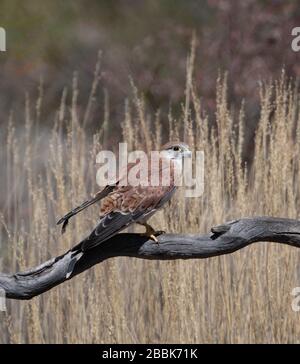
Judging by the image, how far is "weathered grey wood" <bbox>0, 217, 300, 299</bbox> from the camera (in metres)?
2.72

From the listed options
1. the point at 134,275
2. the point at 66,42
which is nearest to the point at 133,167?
the point at 134,275

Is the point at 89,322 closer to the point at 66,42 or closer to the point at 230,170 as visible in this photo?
the point at 230,170

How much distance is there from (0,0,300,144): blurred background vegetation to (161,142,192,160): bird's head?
59.6 inches

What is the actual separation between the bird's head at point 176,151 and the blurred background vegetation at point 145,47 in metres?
1.51

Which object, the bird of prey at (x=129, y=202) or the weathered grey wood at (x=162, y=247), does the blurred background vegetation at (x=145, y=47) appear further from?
the weathered grey wood at (x=162, y=247)

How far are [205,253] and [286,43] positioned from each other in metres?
3.08

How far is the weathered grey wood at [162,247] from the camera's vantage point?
2.72 metres

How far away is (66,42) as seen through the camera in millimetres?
7086

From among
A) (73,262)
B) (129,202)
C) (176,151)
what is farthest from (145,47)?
(73,262)

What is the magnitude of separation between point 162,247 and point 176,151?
38 centimetres

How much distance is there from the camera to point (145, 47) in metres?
6.34

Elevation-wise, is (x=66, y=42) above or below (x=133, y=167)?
above

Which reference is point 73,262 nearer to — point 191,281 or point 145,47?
point 191,281

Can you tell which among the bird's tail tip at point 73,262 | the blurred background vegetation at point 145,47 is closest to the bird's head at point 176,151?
the bird's tail tip at point 73,262
